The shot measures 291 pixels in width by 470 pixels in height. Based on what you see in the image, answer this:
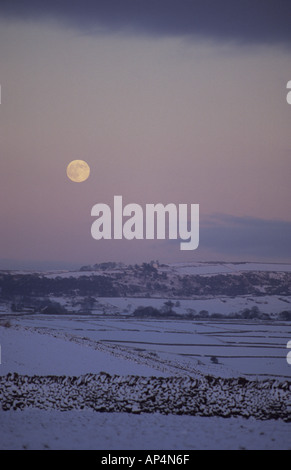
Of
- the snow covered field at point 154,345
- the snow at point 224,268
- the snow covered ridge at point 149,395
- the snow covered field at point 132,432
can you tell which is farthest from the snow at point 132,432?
the snow at point 224,268

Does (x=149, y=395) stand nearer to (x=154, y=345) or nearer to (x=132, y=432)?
(x=132, y=432)

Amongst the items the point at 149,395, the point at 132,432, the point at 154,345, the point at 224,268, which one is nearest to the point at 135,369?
the point at 149,395

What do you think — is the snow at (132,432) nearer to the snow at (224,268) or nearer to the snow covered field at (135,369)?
the snow covered field at (135,369)

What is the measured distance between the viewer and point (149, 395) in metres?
14.8

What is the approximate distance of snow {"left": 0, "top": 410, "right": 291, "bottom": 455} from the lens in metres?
10.5

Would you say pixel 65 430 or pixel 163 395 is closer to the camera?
pixel 65 430

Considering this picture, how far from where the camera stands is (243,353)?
30906 millimetres

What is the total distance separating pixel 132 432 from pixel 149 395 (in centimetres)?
335

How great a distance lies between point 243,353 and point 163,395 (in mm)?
17287

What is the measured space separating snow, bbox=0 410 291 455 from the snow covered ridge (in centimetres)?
56

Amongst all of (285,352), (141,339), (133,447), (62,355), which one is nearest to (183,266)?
(141,339)
